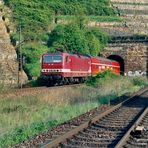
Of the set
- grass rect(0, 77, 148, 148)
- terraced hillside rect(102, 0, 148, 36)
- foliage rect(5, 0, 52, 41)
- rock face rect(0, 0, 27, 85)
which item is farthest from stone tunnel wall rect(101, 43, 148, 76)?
grass rect(0, 77, 148, 148)

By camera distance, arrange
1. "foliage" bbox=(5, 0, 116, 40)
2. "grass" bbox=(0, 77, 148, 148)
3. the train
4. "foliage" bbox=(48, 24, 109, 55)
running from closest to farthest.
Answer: "grass" bbox=(0, 77, 148, 148), the train, "foliage" bbox=(5, 0, 116, 40), "foliage" bbox=(48, 24, 109, 55)

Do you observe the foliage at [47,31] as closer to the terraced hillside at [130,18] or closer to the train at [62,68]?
the terraced hillside at [130,18]

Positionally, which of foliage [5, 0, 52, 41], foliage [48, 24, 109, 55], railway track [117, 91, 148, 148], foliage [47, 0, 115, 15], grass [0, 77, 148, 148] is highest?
foliage [47, 0, 115, 15]

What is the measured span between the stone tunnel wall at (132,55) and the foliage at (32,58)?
15.5 m

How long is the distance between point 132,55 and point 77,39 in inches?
444

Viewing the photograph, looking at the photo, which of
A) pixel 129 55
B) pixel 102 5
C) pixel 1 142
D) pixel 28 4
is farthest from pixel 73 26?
pixel 1 142

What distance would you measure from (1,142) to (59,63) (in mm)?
24445

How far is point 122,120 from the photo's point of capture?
14180 mm

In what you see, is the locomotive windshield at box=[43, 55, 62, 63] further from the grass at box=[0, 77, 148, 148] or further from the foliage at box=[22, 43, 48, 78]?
the grass at box=[0, 77, 148, 148]

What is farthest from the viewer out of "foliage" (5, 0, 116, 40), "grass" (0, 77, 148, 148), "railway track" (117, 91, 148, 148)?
"foliage" (5, 0, 116, 40)

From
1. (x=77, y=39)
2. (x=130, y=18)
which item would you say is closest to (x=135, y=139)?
(x=77, y=39)

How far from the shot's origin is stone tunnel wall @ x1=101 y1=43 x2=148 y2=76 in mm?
61906

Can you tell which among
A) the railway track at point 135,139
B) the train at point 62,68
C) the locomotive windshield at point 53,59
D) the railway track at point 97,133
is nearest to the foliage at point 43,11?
the train at point 62,68

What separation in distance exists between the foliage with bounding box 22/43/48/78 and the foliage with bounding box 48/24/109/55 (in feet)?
14.0
